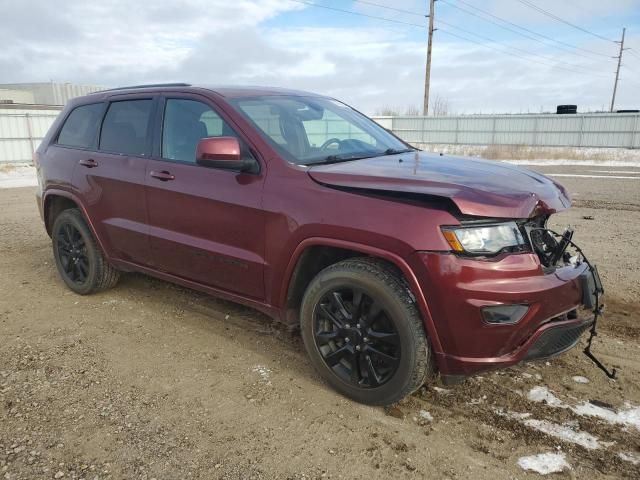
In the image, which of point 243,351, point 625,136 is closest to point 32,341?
point 243,351

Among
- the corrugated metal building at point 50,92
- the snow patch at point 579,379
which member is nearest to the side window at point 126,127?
the snow patch at point 579,379

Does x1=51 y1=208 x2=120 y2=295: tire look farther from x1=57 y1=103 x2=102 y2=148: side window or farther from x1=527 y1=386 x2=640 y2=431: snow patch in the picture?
x1=527 y1=386 x2=640 y2=431: snow patch

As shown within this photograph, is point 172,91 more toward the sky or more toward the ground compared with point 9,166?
more toward the sky

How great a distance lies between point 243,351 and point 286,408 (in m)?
0.81

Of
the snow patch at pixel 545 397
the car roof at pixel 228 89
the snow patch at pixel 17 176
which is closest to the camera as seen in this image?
the snow patch at pixel 545 397

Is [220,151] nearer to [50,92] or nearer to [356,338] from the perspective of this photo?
[356,338]

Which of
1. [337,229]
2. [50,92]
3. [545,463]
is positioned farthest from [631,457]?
[50,92]

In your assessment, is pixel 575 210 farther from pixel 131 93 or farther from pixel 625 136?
pixel 625 136

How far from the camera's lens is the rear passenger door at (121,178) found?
13.2ft

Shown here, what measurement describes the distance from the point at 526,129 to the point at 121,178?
31.8 metres

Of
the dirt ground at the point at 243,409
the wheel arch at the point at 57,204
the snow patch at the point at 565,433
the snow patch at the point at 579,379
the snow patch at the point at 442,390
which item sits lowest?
the dirt ground at the point at 243,409

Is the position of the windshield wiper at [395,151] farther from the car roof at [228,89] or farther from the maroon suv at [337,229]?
the car roof at [228,89]

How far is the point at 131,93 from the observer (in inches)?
169

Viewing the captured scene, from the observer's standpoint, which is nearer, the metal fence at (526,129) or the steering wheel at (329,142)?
the steering wheel at (329,142)
